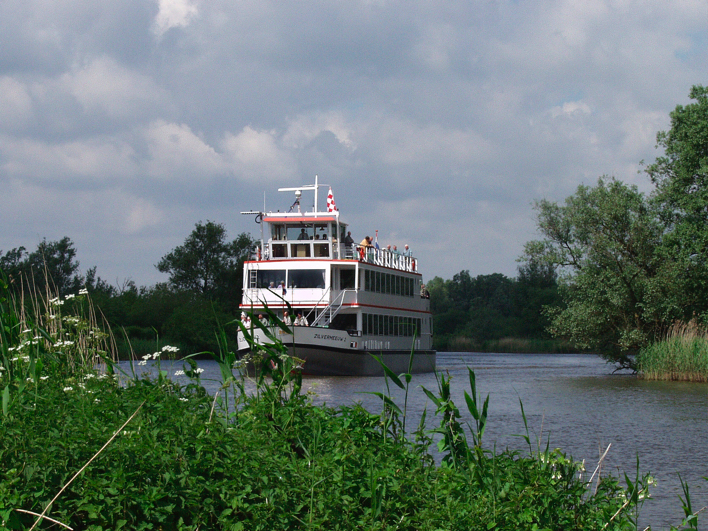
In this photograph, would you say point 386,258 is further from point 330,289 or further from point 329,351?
point 329,351

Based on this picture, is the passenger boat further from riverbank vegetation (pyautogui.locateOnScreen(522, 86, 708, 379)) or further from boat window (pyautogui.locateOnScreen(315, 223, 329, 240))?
riverbank vegetation (pyautogui.locateOnScreen(522, 86, 708, 379))

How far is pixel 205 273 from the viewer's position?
3019 inches

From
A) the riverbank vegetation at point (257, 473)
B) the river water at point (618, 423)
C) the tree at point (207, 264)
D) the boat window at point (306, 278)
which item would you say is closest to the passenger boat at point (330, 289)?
the boat window at point (306, 278)

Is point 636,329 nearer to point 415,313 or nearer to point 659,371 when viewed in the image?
point 659,371

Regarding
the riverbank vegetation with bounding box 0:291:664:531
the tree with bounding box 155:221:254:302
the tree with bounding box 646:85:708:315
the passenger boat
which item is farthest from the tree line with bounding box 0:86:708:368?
the tree with bounding box 155:221:254:302

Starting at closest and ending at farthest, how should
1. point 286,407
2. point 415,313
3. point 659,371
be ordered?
point 286,407 → point 659,371 → point 415,313

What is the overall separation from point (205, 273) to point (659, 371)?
182 feet

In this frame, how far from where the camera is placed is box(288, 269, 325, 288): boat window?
94.7ft

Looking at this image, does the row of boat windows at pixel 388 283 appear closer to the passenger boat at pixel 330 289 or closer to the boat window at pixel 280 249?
the passenger boat at pixel 330 289

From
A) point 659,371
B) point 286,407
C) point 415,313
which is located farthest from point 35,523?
point 415,313

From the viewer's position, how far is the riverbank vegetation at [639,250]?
27688 mm

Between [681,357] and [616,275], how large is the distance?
4.72 meters

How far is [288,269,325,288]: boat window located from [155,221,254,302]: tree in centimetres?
4749

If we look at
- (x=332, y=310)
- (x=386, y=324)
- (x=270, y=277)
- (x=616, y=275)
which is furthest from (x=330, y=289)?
(x=616, y=275)
